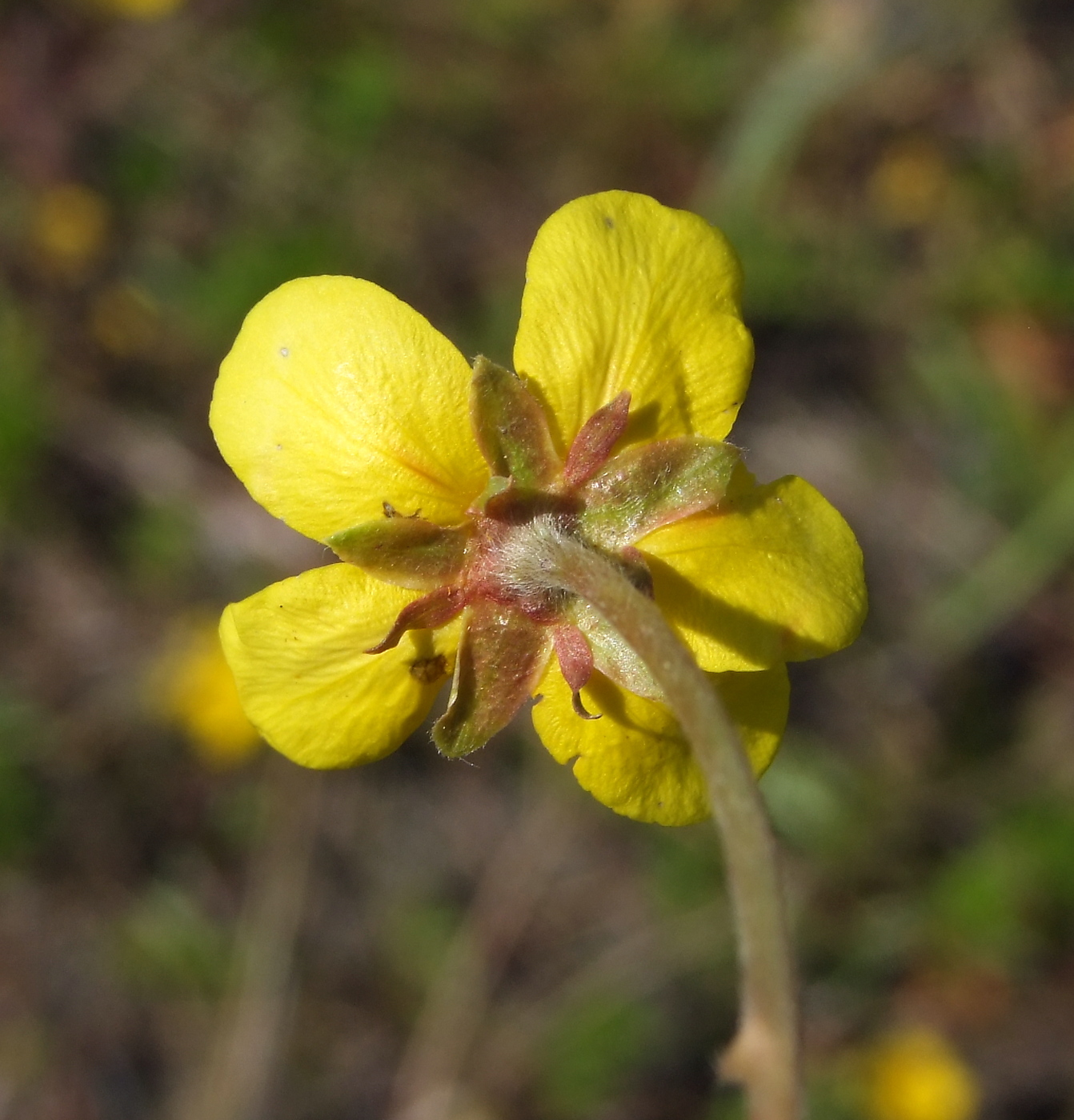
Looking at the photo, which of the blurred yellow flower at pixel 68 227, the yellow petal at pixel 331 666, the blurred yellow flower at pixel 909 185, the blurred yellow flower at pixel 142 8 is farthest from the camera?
the blurred yellow flower at pixel 142 8

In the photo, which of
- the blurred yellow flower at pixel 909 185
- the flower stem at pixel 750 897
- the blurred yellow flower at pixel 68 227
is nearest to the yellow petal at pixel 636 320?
the flower stem at pixel 750 897

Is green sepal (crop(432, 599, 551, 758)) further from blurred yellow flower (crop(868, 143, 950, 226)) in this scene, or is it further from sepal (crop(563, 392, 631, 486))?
blurred yellow flower (crop(868, 143, 950, 226))

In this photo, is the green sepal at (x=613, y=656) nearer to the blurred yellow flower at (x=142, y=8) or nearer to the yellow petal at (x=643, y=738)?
the yellow petal at (x=643, y=738)

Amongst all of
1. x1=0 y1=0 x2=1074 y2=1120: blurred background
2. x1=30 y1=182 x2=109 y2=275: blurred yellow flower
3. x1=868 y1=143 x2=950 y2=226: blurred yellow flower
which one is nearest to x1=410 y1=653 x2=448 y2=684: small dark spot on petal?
x1=0 y1=0 x2=1074 y2=1120: blurred background

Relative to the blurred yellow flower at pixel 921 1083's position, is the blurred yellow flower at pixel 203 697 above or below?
below

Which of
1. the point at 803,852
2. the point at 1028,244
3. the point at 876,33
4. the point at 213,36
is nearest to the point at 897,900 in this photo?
the point at 803,852

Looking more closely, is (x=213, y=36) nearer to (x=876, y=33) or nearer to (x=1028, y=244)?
(x=876, y=33)

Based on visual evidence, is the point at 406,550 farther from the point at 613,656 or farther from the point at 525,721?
the point at 525,721
